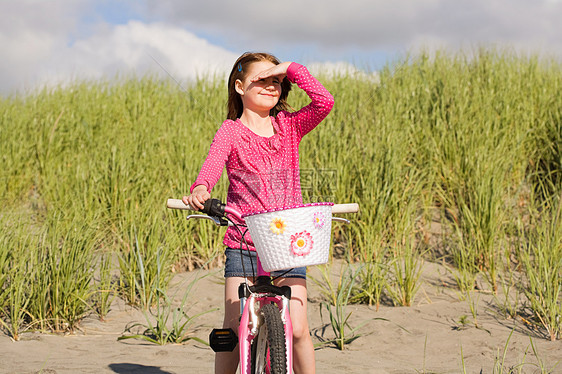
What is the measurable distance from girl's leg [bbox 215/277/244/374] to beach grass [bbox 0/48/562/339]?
167cm

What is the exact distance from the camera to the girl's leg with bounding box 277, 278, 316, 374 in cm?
232

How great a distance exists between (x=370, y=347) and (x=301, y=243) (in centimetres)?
218

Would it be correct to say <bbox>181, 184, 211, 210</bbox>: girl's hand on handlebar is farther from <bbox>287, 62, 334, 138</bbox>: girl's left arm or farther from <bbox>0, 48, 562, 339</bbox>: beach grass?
<bbox>0, 48, 562, 339</bbox>: beach grass

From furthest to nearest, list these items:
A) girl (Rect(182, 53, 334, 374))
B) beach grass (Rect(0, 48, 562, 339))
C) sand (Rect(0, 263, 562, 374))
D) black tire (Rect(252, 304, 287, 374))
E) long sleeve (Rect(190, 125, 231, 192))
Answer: beach grass (Rect(0, 48, 562, 339)), sand (Rect(0, 263, 562, 374)), girl (Rect(182, 53, 334, 374)), long sleeve (Rect(190, 125, 231, 192)), black tire (Rect(252, 304, 287, 374))

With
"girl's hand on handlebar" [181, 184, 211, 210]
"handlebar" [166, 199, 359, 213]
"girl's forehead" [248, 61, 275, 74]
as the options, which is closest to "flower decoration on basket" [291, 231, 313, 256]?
"handlebar" [166, 199, 359, 213]

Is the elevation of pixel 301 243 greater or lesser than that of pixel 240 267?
greater

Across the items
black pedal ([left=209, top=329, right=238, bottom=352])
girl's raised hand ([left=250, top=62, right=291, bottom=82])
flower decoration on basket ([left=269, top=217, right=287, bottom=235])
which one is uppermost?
girl's raised hand ([left=250, top=62, right=291, bottom=82])

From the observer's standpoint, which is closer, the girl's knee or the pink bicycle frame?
the pink bicycle frame

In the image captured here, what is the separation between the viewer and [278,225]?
6.12 ft

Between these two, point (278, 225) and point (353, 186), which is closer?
point (278, 225)

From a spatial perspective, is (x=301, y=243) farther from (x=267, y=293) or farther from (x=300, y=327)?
(x=300, y=327)

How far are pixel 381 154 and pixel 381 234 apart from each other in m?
0.87

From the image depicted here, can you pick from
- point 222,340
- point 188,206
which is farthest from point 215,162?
point 222,340

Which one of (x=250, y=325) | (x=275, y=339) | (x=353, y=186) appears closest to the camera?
(x=275, y=339)
